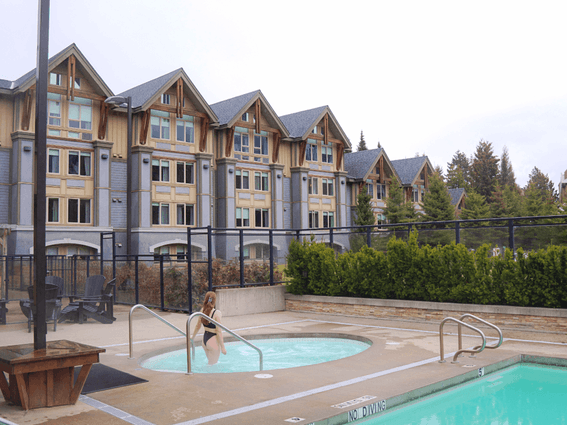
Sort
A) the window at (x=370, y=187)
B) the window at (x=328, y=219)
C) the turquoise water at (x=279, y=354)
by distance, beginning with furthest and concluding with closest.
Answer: the window at (x=370, y=187) < the window at (x=328, y=219) < the turquoise water at (x=279, y=354)

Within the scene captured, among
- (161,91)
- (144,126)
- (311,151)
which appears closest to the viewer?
(144,126)

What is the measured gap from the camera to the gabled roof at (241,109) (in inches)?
1599

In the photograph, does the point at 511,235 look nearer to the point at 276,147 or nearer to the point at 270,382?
the point at 270,382

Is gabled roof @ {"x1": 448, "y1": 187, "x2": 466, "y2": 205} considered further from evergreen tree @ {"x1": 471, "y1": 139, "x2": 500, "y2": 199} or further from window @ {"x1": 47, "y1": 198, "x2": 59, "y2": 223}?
window @ {"x1": 47, "y1": 198, "x2": 59, "y2": 223}

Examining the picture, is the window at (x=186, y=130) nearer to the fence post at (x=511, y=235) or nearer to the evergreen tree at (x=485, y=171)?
the fence post at (x=511, y=235)

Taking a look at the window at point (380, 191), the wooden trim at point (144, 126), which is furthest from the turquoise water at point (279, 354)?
the window at point (380, 191)

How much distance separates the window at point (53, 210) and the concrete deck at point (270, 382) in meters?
21.7

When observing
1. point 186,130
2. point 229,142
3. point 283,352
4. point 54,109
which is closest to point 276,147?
point 229,142

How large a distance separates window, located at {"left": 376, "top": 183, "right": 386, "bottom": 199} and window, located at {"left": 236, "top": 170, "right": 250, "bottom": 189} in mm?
17038

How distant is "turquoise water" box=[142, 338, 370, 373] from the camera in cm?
1107

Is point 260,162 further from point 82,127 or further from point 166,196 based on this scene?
point 82,127

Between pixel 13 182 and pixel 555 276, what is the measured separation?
30.1 meters

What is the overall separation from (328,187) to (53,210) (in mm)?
23976

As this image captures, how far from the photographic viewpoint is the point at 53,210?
3359 centimetres
